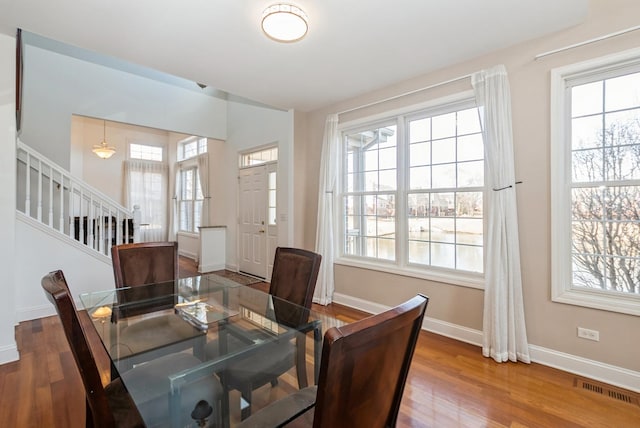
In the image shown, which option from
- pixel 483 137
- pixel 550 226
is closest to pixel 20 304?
pixel 483 137

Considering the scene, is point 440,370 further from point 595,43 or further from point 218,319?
point 595,43

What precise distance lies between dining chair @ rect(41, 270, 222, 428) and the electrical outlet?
260 centimetres

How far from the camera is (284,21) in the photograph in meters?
1.99

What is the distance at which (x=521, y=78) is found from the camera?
2531 millimetres

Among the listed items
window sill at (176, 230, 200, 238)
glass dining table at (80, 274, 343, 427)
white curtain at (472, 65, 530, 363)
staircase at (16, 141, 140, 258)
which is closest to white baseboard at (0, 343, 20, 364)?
glass dining table at (80, 274, 343, 427)

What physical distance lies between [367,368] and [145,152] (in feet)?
28.8

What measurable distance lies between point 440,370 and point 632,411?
110 centimetres

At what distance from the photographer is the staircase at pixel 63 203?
3.44m

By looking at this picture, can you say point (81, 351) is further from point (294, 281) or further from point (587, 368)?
point (587, 368)

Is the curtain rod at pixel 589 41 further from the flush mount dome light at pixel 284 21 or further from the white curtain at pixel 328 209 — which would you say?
the white curtain at pixel 328 209

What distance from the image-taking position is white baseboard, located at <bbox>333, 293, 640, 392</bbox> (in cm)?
209

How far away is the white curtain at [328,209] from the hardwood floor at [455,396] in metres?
1.61

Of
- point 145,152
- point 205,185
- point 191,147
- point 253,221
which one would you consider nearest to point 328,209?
point 253,221

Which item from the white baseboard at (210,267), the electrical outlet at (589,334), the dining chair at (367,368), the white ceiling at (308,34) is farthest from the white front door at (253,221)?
the dining chair at (367,368)
